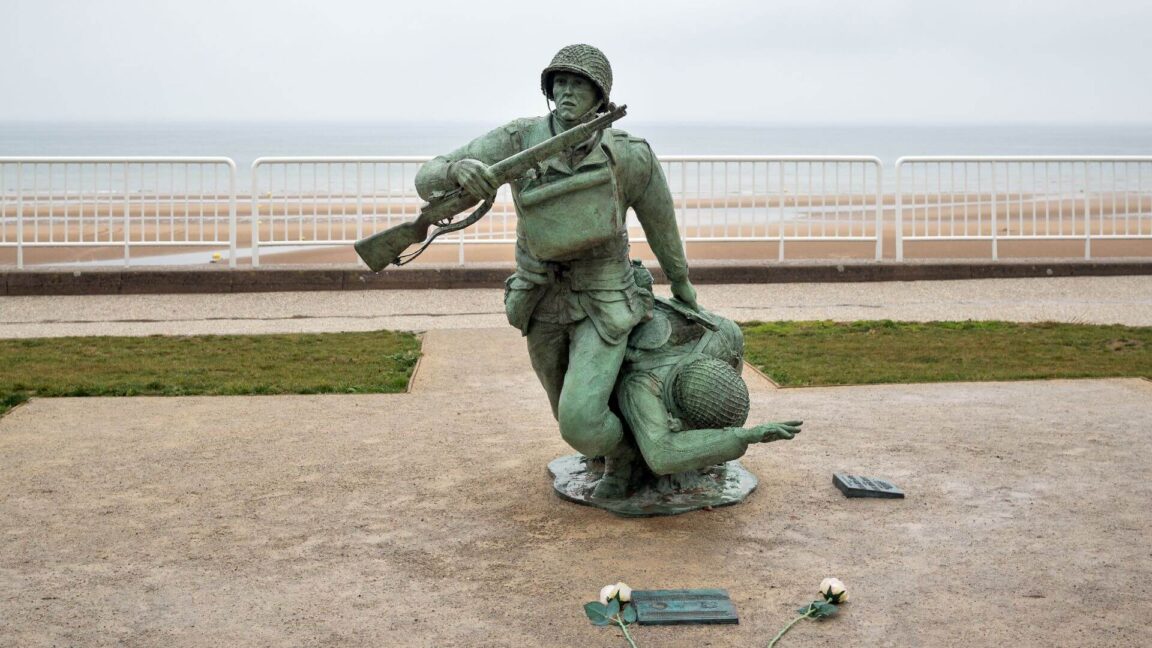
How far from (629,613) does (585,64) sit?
2.27 meters

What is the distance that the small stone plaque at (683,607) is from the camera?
4992 millimetres

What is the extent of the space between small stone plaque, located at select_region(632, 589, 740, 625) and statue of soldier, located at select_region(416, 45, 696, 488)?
3.51 feet

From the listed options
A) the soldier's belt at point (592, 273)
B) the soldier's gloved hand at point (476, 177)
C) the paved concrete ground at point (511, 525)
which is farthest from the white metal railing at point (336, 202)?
the soldier's gloved hand at point (476, 177)

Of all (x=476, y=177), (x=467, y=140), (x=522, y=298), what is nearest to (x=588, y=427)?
(x=522, y=298)

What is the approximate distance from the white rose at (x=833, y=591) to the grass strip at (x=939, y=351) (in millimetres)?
4140

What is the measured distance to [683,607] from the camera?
5094 mm

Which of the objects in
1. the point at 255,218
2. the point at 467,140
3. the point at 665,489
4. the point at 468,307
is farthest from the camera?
the point at 467,140

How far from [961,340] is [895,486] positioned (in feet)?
14.6

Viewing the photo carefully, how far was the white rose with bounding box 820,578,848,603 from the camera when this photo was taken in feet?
16.7

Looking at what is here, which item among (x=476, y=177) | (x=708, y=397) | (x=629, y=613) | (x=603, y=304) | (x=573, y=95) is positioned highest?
(x=573, y=95)

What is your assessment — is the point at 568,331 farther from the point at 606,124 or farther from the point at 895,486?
the point at 895,486

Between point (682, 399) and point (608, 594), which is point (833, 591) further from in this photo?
point (682, 399)

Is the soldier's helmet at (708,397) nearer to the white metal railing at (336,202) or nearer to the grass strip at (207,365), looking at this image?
the grass strip at (207,365)

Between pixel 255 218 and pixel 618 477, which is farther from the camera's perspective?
pixel 255 218
